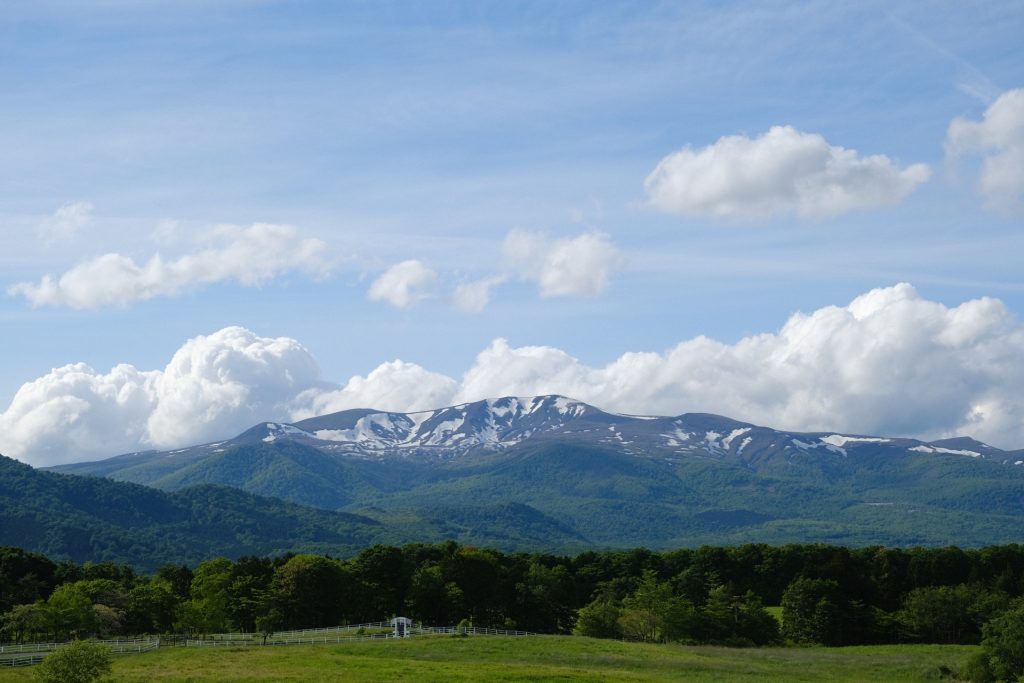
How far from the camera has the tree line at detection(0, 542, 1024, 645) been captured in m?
109

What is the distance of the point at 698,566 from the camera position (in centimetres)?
14700

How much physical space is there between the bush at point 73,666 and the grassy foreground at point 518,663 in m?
3.29

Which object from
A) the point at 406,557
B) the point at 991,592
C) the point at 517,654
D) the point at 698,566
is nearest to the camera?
the point at 517,654

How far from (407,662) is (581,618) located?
4179 centimetres

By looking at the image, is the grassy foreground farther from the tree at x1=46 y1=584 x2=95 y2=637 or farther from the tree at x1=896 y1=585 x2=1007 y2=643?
Result: the tree at x1=46 y1=584 x2=95 y2=637

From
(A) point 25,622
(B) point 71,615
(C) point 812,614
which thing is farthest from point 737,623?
(A) point 25,622

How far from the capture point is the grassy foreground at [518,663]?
70312 millimetres

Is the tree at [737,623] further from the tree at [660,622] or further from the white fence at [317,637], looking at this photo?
the white fence at [317,637]

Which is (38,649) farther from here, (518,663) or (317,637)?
(518,663)

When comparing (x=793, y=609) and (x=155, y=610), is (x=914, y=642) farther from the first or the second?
(x=155, y=610)

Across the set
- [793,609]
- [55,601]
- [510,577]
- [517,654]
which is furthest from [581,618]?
[55,601]

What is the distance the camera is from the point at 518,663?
79.9 m

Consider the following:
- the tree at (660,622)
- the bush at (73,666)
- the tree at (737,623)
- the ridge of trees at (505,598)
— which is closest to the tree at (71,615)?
the ridge of trees at (505,598)

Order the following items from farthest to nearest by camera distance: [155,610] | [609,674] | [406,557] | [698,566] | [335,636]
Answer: [698,566], [406,557], [155,610], [335,636], [609,674]
